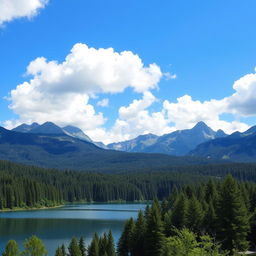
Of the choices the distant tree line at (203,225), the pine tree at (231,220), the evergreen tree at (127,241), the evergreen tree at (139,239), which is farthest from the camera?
the evergreen tree at (127,241)

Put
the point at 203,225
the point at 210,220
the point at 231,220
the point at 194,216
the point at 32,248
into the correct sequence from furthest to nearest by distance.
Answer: the point at 194,216, the point at 203,225, the point at 210,220, the point at 231,220, the point at 32,248

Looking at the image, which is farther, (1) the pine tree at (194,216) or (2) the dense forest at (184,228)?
(1) the pine tree at (194,216)

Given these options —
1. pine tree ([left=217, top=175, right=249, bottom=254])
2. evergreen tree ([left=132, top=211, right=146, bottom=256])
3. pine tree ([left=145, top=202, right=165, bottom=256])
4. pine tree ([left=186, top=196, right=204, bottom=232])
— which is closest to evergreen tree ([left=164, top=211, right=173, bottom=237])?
pine tree ([left=186, top=196, right=204, bottom=232])

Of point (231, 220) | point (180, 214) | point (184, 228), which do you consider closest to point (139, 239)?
point (184, 228)

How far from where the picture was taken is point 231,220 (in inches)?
2721

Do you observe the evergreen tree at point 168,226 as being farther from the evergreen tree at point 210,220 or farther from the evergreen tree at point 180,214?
the evergreen tree at point 210,220

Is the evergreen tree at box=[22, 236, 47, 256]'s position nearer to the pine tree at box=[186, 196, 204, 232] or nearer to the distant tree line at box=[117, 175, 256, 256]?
the distant tree line at box=[117, 175, 256, 256]

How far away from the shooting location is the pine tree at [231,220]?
68.1m

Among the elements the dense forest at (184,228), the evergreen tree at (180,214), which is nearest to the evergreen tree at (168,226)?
the dense forest at (184,228)

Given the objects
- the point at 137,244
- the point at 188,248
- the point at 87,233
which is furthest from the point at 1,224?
the point at 188,248

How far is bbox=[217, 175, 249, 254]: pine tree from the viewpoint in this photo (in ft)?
224

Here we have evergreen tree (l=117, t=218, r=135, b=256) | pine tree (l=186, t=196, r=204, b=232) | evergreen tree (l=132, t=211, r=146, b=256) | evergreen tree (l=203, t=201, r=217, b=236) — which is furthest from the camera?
pine tree (l=186, t=196, r=204, b=232)

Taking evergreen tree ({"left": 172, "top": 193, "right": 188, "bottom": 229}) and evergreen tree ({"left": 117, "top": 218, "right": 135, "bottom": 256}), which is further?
evergreen tree ({"left": 172, "top": 193, "right": 188, "bottom": 229})

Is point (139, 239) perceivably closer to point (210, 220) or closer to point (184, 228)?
point (184, 228)
